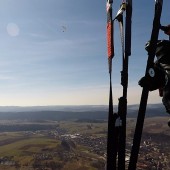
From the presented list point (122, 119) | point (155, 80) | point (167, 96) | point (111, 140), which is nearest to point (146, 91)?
point (155, 80)

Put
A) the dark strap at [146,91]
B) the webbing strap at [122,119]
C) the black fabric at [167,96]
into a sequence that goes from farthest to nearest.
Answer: the webbing strap at [122,119] → the dark strap at [146,91] → the black fabric at [167,96]

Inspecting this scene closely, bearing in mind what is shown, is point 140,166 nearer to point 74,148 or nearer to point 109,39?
point 74,148

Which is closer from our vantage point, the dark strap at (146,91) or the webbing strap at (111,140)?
the dark strap at (146,91)

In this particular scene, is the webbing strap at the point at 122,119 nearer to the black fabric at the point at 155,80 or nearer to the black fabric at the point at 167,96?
the black fabric at the point at 155,80

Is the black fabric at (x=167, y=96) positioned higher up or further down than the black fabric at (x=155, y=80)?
further down

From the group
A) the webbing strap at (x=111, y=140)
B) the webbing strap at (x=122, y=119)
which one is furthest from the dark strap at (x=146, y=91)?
the webbing strap at (x=111, y=140)

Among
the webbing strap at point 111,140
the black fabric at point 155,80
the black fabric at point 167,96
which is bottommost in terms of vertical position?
the webbing strap at point 111,140

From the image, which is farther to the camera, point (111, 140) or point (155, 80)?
point (111, 140)

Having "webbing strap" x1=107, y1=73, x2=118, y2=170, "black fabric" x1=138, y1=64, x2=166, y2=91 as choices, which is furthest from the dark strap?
"webbing strap" x1=107, y1=73, x2=118, y2=170

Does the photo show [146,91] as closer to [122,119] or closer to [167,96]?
[167,96]

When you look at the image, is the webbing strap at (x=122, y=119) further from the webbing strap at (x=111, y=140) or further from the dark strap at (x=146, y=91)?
the dark strap at (x=146, y=91)

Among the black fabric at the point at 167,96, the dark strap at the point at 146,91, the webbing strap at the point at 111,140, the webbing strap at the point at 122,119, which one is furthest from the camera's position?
the webbing strap at the point at 111,140
